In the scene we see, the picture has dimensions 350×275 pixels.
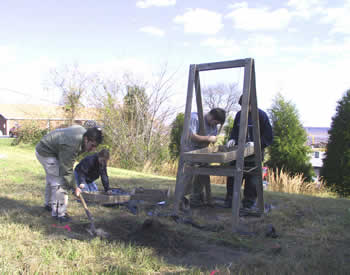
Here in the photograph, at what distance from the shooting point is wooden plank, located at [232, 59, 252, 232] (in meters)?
4.08

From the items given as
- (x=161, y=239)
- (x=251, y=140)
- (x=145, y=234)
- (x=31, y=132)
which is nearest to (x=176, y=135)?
(x=251, y=140)

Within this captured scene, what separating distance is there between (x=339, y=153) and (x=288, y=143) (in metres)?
1.55

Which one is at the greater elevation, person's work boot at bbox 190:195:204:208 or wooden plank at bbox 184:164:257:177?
wooden plank at bbox 184:164:257:177

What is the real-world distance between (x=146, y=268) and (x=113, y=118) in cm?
1034

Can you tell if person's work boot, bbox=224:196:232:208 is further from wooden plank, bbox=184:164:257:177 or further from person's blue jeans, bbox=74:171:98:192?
person's blue jeans, bbox=74:171:98:192

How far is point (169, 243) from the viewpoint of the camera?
11.1 feet

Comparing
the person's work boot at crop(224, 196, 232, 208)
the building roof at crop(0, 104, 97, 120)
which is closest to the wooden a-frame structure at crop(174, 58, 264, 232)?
the person's work boot at crop(224, 196, 232, 208)

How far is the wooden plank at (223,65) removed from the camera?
14.2 feet

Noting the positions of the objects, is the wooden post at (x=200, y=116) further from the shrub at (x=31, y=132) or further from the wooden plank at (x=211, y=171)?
the shrub at (x=31, y=132)

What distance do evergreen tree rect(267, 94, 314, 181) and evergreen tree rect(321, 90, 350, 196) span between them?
78 cm

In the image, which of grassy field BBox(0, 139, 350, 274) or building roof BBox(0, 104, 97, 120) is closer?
grassy field BBox(0, 139, 350, 274)

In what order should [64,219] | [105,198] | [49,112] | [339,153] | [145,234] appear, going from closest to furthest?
1. [145,234]
2. [64,219]
3. [105,198]
4. [339,153]
5. [49,112]

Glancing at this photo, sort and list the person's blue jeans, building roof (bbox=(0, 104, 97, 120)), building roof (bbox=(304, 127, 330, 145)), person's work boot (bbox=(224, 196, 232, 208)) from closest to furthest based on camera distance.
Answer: person's work boot (bbox=(224, 196, 232, 208))
the person's blue jeans
building roof (bbox=(304, 127, 330, 145))
building roof (bbox=(0, 104, 97, 120))

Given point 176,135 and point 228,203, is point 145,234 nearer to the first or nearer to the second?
point 228,203
